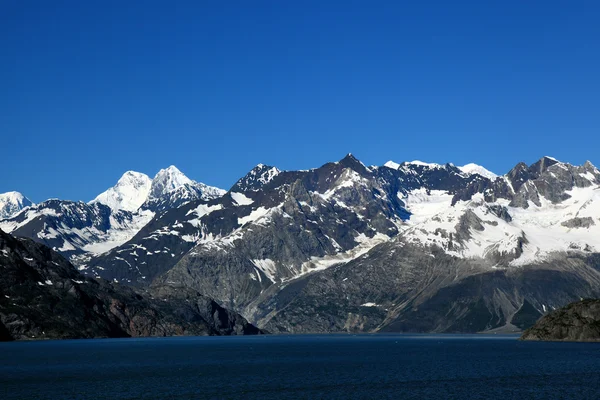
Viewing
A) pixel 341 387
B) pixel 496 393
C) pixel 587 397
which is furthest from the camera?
pixel 341 387

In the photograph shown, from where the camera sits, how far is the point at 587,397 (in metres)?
171

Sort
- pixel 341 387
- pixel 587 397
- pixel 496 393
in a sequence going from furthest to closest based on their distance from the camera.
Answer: pixel 341 387 → pixel 496 393 → pixel 587 397

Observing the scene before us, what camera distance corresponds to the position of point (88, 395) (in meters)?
181

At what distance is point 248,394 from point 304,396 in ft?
39.4

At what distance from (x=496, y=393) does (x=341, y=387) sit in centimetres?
3506

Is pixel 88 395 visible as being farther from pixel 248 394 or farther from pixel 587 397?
pixel 587 397

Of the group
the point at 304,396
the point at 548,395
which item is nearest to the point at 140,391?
the point at 304,396

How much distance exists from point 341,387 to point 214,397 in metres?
34.0

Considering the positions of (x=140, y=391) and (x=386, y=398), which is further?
(x=140, y=391)

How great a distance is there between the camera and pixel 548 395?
176750 millimetres

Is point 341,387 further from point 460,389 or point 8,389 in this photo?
point 8,389

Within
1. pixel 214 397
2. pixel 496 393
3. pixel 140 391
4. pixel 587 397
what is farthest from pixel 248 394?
pixel 587 397

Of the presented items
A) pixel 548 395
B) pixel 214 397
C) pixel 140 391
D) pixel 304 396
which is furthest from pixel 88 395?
pixel 548 395

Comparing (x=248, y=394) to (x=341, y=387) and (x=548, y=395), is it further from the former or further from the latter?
(x=548, y=395)
